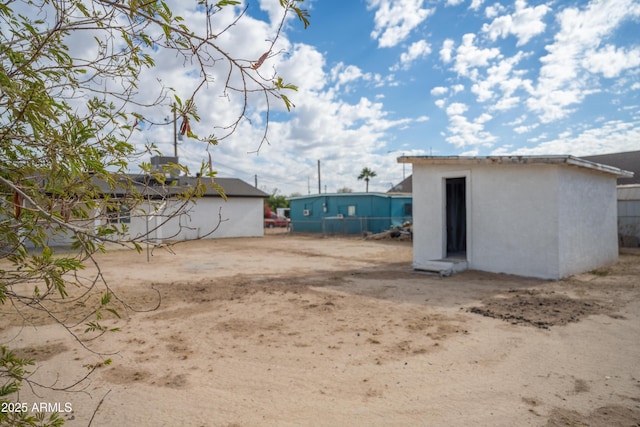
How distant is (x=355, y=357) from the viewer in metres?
4.56

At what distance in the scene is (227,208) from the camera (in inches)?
1022

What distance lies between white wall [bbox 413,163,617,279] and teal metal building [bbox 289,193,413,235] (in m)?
14.2

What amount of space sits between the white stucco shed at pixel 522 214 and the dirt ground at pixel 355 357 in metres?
1.32

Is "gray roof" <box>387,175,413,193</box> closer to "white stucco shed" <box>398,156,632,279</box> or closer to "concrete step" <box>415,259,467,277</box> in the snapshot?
"white stucco shed" <box>398,156,632,279</box>

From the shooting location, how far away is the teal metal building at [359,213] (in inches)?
1061

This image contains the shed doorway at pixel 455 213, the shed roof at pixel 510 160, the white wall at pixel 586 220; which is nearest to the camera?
the shed roof at pixel 510 160

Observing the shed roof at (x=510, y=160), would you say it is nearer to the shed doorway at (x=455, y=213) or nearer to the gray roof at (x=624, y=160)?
the shed doorway at (x=455, y=213)

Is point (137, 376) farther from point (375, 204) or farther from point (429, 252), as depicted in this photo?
point (375, 204)

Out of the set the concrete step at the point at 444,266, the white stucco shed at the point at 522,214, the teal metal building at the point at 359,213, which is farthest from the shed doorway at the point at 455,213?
the teal metal building at the point at 359,213

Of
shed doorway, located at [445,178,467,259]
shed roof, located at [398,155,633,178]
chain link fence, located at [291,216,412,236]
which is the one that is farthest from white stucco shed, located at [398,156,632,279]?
chain link fence, located at [291,216,412,236]

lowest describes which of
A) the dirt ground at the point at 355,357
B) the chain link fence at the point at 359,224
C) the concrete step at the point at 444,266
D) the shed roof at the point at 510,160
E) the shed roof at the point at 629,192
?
the dirt ground at the point at 355,357

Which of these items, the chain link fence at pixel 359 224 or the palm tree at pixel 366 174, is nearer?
the chain link fence at pixel 359 224

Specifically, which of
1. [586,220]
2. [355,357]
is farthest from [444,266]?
[355,357]

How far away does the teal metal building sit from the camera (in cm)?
2694
